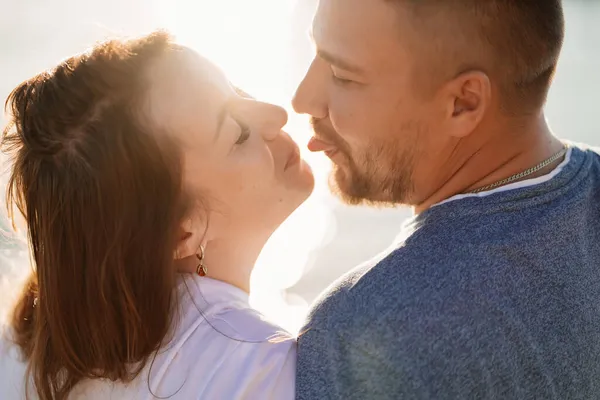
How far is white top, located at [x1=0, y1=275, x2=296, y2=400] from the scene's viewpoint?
81.4 inches

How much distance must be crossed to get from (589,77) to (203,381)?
9.10 m

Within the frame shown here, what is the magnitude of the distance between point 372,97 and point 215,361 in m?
0.84

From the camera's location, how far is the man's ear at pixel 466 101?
2.33m

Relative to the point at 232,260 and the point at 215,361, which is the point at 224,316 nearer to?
the point at 215,361

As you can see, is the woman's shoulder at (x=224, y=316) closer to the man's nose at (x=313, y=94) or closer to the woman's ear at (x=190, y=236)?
the woman's ear at (x=190, y=236)

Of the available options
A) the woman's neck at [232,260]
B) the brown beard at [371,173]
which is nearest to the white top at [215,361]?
the woman's neck at [232,260]

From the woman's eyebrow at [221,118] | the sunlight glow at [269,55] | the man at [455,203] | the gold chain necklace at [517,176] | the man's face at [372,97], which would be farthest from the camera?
the sunlight glow at [269,55]

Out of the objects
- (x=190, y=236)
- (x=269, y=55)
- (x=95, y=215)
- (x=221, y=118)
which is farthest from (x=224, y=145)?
(x=269, y=55)

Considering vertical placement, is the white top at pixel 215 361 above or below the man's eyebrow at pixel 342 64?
below

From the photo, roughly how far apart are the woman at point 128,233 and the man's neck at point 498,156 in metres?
0.60

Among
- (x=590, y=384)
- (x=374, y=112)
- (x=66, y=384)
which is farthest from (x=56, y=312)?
(x=590, y=384)

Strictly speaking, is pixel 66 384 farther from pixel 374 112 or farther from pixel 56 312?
pixel 374 112

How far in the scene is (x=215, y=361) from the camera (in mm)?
2105

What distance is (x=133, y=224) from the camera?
2.15 meters
